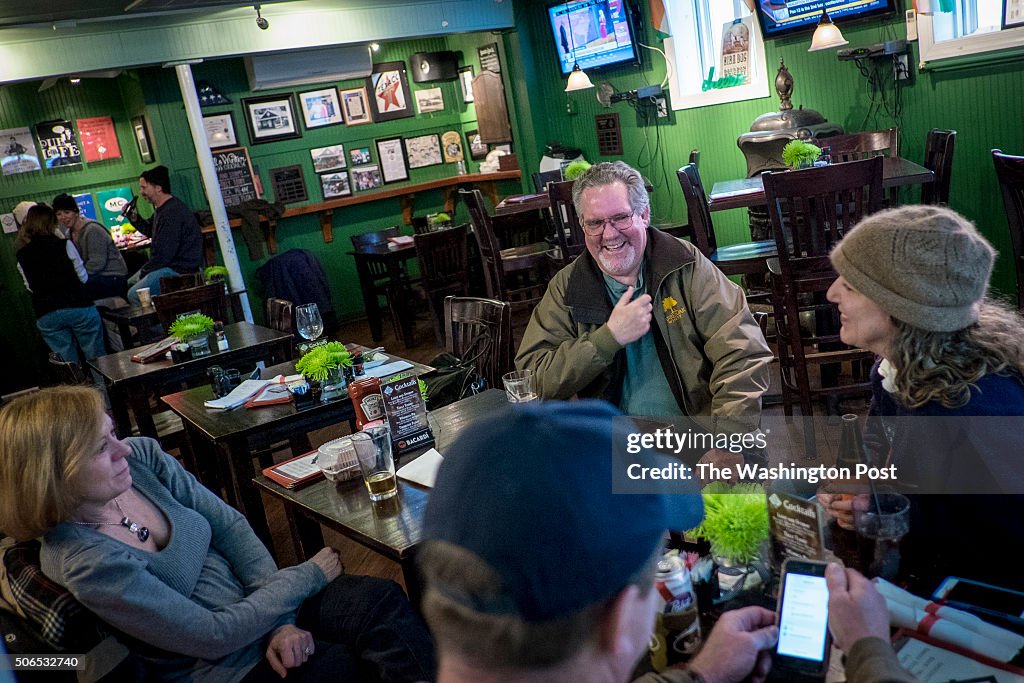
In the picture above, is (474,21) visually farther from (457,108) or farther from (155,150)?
(155,150)

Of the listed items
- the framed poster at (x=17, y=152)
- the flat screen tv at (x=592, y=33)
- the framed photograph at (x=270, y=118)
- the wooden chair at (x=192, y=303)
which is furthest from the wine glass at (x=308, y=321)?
the framed poster at (x=17, y=152)

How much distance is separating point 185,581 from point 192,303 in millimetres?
3370

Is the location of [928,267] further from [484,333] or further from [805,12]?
[805,12]

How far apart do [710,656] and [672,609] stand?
11cm

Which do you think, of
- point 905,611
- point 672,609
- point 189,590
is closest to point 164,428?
point 189,590

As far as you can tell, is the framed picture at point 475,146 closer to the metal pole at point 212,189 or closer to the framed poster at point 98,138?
the metal pole at point 212,189

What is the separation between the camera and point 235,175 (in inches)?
321

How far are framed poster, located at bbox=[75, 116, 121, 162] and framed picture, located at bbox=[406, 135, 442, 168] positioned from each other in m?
2.89

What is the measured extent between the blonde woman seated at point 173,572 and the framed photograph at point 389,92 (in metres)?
7.31

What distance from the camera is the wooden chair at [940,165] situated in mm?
4113

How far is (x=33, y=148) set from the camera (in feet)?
26.2

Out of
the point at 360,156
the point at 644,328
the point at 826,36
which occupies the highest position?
the point at 826,36

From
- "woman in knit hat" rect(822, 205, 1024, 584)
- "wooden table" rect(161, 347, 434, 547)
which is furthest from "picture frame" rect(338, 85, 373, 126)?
"woman in knit hat" rect(822, 205, 1024, 584)

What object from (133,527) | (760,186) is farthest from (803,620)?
(760,186)
